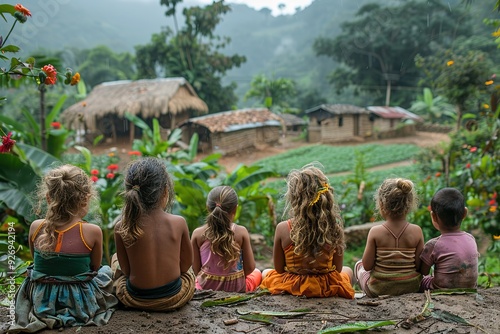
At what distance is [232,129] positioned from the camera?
56.0 ft

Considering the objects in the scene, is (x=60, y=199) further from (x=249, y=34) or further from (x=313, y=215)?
(x=249, y=34)

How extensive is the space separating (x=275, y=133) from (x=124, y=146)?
632 cm

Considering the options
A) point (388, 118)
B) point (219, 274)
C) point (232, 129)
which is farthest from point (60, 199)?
point (388, 118)

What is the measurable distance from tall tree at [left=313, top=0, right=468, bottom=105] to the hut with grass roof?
9566mm

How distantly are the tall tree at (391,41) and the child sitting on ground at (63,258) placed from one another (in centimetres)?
2250

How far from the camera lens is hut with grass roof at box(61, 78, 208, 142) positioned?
54.0 ft

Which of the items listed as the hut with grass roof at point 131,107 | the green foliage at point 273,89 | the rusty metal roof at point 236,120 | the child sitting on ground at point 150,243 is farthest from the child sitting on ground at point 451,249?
the green foliage at point 273,89

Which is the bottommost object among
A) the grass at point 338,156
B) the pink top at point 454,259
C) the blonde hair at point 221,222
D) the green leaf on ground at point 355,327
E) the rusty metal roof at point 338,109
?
the grass at point 338,156

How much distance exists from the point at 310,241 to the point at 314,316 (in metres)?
0.38

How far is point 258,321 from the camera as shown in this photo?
2031 millimetres

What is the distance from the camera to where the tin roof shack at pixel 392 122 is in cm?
1959

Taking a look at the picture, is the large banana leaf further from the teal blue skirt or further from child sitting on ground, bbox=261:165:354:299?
child sitting on ground, bbox=261:165:354:299

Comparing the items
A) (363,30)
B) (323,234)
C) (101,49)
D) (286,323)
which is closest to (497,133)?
(323,234)

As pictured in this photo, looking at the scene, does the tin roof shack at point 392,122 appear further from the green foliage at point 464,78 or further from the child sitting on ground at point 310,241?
the child sitting on ground at point 310,241
